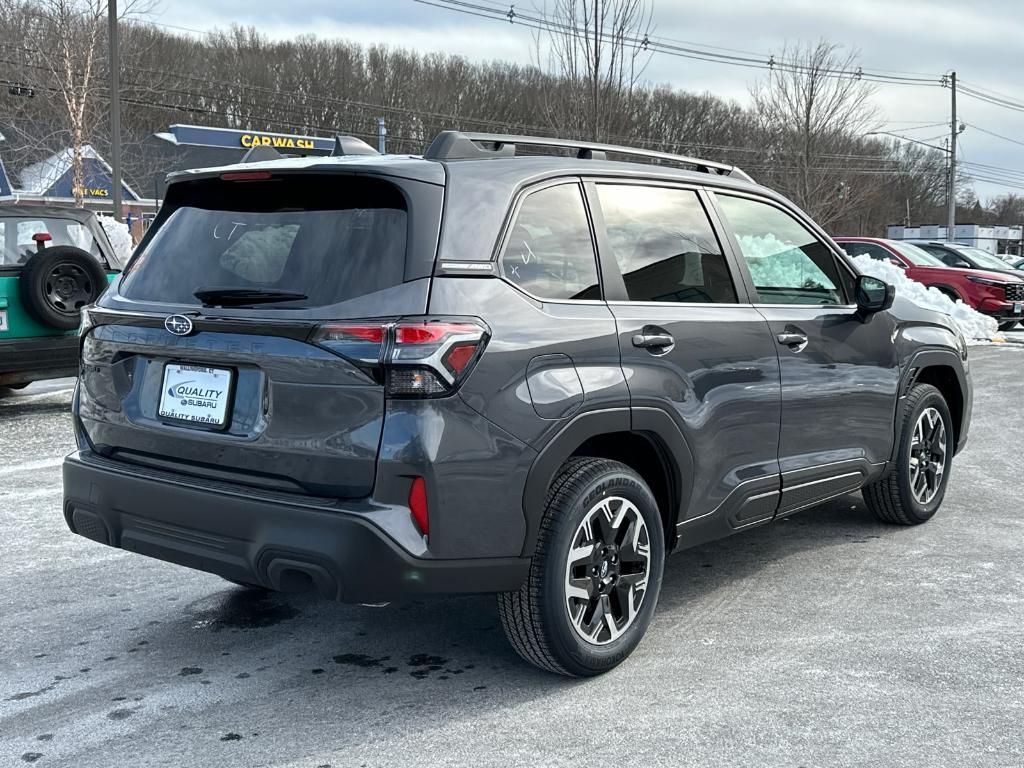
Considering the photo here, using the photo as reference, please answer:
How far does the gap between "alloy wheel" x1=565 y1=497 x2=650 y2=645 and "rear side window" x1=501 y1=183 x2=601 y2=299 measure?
735 mm

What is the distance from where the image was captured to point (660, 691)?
366cm

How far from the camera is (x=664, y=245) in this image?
4.23 metres

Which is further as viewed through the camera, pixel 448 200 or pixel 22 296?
pixel 22 296

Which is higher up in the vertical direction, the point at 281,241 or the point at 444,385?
the point at 281,241

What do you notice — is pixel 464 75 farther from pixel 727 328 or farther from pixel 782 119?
pixel 727 328

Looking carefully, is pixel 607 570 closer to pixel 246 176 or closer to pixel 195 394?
pixel 195 394

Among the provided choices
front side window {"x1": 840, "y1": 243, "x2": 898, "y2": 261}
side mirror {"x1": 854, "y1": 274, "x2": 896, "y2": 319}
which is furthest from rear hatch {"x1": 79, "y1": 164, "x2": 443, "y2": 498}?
front side window {"x1": 840, "y1": 243, "x2": 898, "y2": 261}

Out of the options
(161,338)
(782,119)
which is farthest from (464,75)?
(161,338)

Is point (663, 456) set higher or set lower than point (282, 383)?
lower

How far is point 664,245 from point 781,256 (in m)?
1.02

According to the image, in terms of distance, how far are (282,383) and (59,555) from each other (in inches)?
101

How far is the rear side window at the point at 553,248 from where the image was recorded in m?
3.63

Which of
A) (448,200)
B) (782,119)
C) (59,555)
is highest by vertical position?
(782,119)

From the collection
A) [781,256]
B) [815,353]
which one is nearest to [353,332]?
[815,353]
